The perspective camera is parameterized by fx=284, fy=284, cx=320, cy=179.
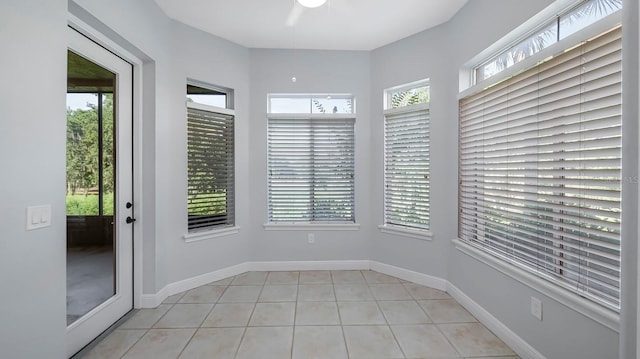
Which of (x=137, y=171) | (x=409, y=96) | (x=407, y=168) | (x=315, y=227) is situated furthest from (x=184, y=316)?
(x=409, y=96)

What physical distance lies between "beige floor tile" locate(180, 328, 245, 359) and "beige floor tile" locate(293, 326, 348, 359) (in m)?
0.46

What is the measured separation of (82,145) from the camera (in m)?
2.10

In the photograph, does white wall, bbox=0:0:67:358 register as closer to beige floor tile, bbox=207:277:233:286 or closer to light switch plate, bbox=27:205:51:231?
light switch plate, bbox=27:205:51:231

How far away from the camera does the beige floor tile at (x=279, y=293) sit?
2850 millimetres

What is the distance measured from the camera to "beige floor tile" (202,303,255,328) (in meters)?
2.39

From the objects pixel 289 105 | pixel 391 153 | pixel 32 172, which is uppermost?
pixel 289 105

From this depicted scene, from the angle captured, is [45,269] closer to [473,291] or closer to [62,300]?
[62,300]

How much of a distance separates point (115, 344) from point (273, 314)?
3.91 ft

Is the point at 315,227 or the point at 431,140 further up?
the point at 431,140

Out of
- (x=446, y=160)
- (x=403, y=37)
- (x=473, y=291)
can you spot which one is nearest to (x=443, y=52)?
(x=403, y=37)

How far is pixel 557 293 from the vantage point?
168 centimetres

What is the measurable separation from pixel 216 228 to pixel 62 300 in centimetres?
171

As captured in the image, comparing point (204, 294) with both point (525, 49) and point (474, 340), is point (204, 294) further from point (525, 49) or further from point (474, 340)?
point (525, 49)

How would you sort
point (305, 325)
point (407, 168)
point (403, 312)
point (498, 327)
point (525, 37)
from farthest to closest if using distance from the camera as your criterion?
point (407, 168)
point (403, 312)
point (305, 325)
point (498, 327)
point (525, 37)
